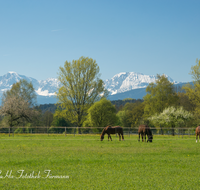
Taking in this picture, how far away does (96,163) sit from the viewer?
37.2 feet

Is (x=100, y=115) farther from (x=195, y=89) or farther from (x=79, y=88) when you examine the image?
(x=195, y=89)

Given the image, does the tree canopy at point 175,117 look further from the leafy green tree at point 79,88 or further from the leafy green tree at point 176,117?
the leafy green tree at point 79,88

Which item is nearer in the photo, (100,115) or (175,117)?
(175,117)

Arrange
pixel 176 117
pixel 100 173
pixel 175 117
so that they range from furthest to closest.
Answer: pixel 175 117
pixel 176 117
pixel 100 173

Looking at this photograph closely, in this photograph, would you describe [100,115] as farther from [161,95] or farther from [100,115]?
[161,95]

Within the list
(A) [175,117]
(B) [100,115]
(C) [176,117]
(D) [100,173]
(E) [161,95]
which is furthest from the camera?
(E) [161,95]

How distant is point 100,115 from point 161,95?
13.8 m

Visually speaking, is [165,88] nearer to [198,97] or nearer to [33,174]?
[198,97]

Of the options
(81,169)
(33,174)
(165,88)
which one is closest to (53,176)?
(33,174)

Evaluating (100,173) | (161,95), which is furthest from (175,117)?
(100,173)

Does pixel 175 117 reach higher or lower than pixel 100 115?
lower

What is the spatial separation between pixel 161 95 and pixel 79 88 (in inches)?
683

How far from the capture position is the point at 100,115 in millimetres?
49406

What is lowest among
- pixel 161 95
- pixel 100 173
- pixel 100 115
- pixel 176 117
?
pixel 100 173
